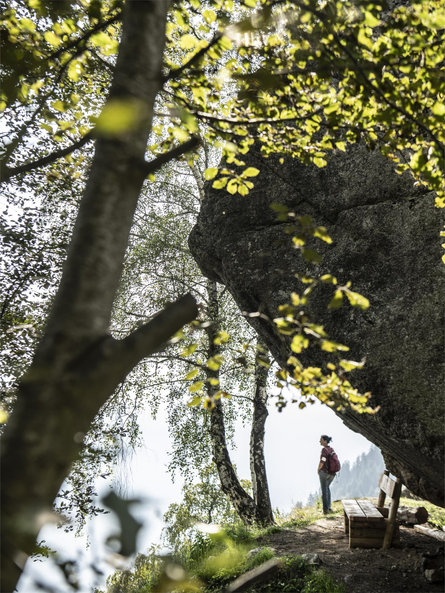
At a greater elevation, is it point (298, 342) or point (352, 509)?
point (298, 342)

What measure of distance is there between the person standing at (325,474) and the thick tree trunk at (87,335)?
12.3m

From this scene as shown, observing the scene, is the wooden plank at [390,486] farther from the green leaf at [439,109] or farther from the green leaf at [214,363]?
the green leaf at [439,109]

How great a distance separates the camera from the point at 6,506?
92 centimetres

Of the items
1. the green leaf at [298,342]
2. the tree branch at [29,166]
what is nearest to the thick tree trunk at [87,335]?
the tree branch at [29,166]

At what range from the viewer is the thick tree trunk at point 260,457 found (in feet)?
36.1

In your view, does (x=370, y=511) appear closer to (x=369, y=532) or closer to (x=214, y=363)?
(x=369, y=532)

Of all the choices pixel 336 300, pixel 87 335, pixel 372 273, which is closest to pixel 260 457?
pixel 372 273

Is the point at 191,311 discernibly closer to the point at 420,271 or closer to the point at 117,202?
the point at 117,202

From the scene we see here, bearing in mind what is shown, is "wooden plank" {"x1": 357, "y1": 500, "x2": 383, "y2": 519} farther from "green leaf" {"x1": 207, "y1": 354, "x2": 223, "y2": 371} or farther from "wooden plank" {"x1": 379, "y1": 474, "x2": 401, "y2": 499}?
"green leaf" {"x1": 207, "y1": 354, "x2": 223, "y2": 371}

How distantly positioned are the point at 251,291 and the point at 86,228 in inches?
198

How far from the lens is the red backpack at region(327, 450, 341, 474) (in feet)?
39.5

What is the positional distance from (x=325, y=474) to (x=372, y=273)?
8.81 m

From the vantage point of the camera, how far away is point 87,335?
1.21 metres

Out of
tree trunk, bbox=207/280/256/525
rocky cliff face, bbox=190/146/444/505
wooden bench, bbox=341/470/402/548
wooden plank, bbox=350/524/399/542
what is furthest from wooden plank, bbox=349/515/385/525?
tree trunk, bbox=207/280/256/525
